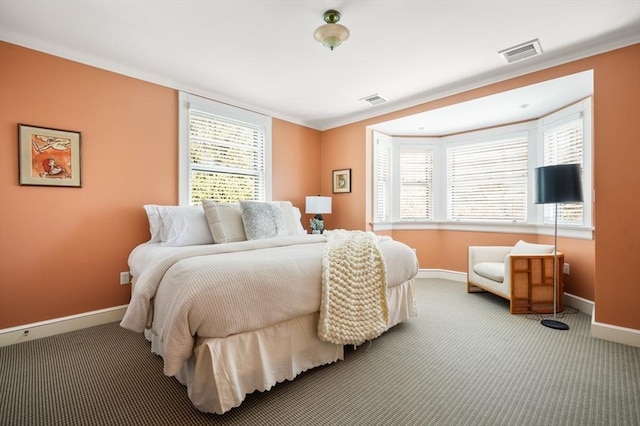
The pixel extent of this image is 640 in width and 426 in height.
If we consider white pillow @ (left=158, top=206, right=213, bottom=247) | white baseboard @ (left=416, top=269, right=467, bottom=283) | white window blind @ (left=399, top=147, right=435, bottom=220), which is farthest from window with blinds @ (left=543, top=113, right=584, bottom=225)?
white pillow @ (left=158, top=206, right=213, bottom=247)

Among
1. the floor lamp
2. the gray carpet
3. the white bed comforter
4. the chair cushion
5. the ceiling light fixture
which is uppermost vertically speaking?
the ceiling light fixture

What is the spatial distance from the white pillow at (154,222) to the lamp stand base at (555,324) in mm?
3809

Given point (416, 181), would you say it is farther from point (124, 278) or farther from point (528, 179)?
point (124, 278)

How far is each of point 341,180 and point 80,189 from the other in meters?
3.25

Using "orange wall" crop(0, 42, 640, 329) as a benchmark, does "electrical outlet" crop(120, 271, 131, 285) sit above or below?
below

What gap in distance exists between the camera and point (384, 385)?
187cm

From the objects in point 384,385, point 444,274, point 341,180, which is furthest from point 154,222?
point 444,274

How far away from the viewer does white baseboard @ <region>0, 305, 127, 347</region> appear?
2436 millimetres

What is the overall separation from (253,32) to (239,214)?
5.47ft

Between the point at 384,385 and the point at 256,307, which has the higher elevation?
the point at 256,307

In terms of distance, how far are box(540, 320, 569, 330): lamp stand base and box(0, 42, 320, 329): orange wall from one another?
398 centimetres

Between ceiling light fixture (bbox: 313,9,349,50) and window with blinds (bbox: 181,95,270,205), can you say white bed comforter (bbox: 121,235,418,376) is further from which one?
window with blinds (bbox: 181,95,270,205)

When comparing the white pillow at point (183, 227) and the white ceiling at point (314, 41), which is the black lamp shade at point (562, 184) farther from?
the white pillow at point (183, 227)

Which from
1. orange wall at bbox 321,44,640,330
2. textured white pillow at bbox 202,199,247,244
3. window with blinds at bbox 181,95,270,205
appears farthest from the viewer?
window with blinds at bbox 181,95,270,205
